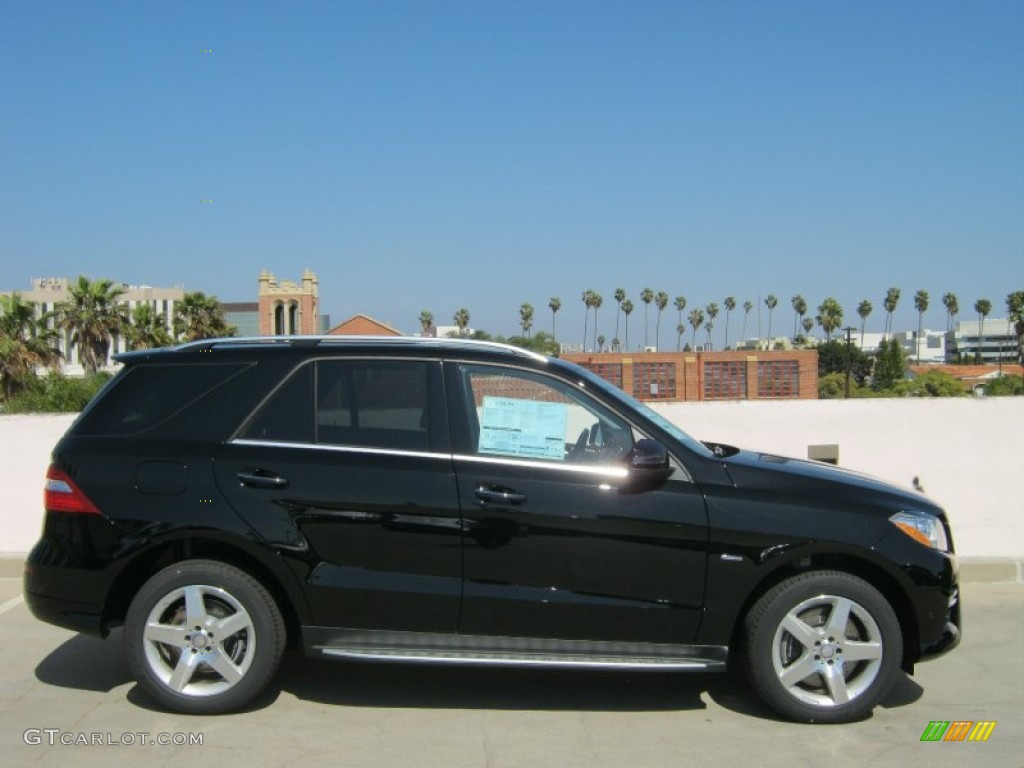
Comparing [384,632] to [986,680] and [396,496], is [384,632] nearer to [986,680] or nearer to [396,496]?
[396,496]

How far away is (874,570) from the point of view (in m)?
4.66

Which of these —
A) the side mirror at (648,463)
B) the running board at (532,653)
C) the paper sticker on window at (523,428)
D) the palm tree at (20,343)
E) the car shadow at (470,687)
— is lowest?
the car shadow at (470,687)

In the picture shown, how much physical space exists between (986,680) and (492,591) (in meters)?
2.99

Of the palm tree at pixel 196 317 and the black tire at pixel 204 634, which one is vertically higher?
the palm tree at pixel 196 317

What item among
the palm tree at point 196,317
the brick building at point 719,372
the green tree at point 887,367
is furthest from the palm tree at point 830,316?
the palm tree at point 196,317

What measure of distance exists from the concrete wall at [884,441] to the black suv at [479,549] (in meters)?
3.99

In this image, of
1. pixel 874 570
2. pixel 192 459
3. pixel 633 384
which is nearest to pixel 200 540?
pixel 192 459

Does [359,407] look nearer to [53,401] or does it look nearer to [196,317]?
[53,401]

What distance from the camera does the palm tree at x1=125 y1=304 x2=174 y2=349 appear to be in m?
54.7

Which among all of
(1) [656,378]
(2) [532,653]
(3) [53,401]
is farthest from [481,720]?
(1) [656,378]

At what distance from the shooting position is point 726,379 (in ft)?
253

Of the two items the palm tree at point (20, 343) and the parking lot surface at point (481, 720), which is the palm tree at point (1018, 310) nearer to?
the palm tree at point (20, 343)

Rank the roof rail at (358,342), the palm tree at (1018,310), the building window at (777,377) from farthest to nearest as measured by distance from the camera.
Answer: the palm tree at (1018,310) → the building window at (777,377) → the roof rail at (358,342)

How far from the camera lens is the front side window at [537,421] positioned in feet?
15.3
